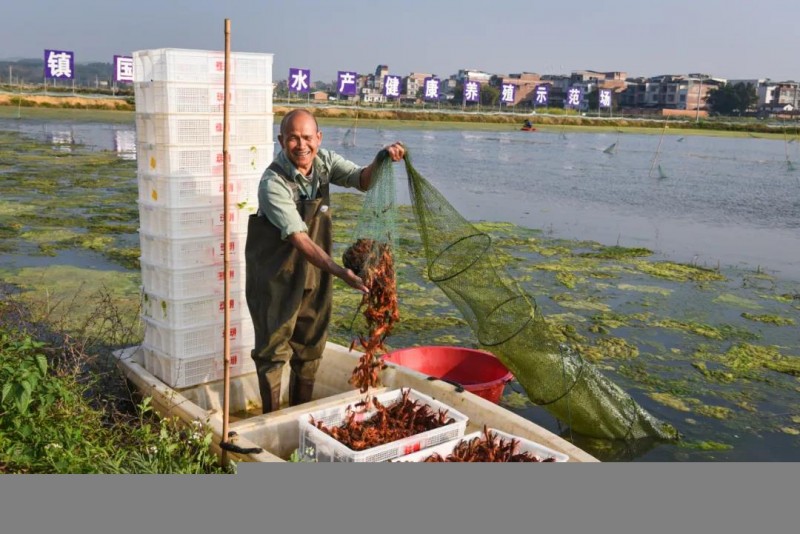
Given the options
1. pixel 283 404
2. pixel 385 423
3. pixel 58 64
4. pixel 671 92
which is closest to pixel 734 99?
pixel 671 92

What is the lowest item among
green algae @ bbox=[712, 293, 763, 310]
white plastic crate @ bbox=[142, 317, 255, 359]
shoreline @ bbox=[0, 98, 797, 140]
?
green algae @ bbox=[712, 293, 763, 310]

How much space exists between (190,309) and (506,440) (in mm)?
1984

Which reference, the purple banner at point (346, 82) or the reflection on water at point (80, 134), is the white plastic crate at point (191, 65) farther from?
the purple banner at point (346, 82)

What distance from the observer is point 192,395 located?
429cm

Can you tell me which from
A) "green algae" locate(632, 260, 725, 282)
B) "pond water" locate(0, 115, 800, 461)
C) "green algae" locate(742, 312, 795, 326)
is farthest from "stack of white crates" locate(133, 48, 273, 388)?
"green algae" locate(632, 260, 725, 282)

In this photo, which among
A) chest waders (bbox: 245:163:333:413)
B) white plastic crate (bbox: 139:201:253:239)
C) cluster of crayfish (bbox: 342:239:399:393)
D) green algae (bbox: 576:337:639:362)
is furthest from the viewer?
green algae (bbox: 576:337:639:362)

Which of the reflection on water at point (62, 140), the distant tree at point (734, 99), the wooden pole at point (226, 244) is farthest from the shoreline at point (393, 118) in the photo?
the distant tree at point (734, 99)

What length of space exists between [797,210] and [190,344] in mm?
16182

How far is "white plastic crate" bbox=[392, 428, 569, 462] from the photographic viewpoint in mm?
3344

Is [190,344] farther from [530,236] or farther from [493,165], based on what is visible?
[493,165]

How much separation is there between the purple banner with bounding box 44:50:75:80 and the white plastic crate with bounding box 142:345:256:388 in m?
43.0

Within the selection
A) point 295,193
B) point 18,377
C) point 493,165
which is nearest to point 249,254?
point 295,193

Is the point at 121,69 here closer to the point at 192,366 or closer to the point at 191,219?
the point at 191,219

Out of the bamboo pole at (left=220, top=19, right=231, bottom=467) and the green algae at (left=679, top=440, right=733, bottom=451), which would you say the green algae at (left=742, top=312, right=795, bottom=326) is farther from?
the bamboo pole at (left=220, top=19, right=231, bottom=467)
